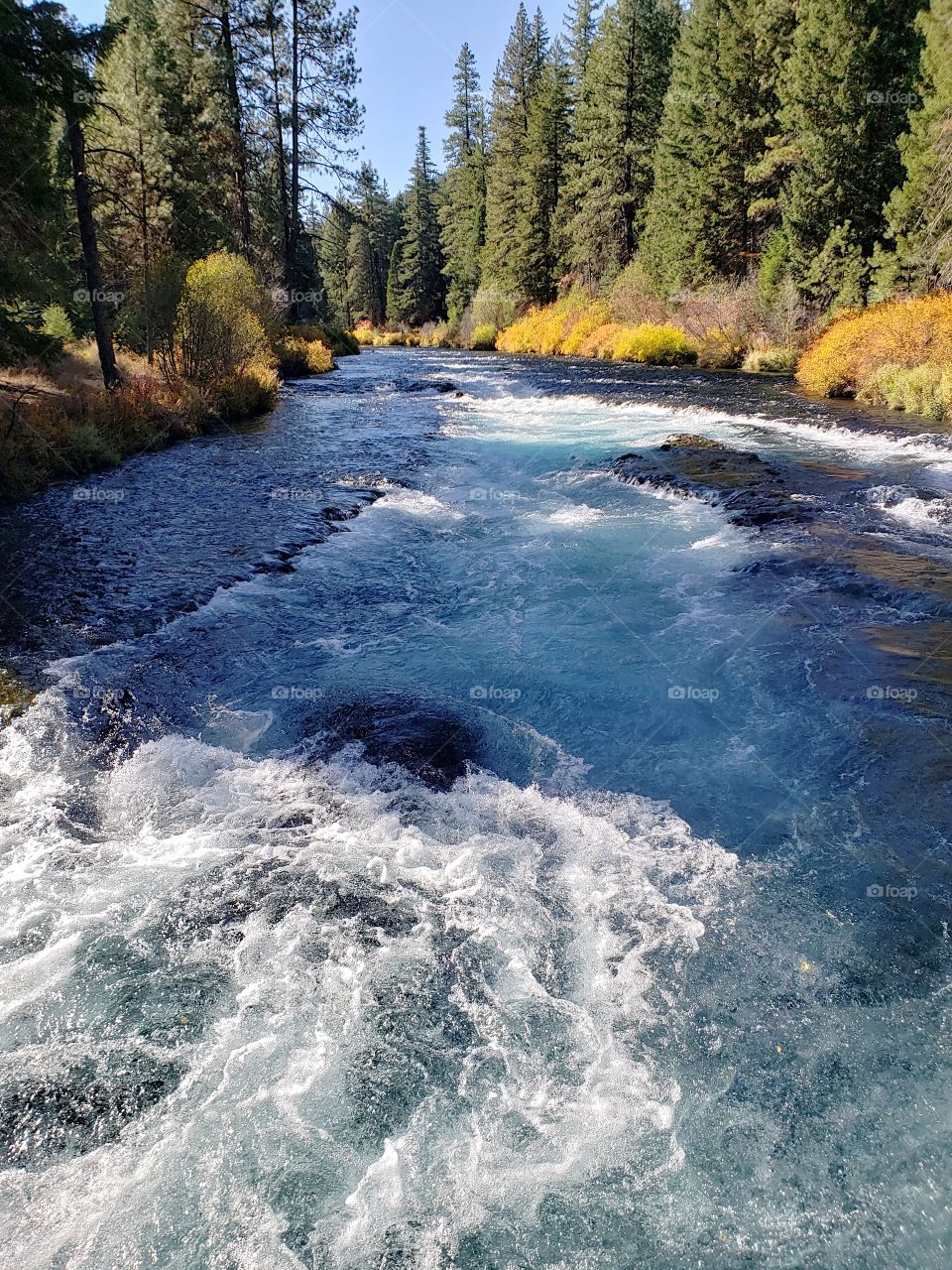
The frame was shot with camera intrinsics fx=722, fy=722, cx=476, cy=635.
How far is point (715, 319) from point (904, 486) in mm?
20568

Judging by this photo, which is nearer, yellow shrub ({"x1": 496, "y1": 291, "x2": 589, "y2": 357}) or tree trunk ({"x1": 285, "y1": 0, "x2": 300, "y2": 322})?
tree trunk ({"x1": 285, "y1": 0, "x2": 300, "y2": 322})

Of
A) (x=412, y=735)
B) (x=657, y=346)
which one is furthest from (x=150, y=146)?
(x=412, y=735)

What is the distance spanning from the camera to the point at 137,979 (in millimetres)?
3459

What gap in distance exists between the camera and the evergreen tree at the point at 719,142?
30297 mm

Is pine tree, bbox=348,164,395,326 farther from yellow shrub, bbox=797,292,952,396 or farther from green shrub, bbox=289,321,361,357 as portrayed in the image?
yellow shrub, bbox=797,292,952,396

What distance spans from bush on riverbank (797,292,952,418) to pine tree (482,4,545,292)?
35334 mm

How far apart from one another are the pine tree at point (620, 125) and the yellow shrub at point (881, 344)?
76.2 ft

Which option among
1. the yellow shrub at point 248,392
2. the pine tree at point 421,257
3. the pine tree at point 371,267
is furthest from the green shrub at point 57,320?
the pine tree at point 371,267

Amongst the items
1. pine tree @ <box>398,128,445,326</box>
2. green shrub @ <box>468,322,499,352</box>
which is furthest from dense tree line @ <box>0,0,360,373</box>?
pine tree @ <box>398,128,445,326</box>

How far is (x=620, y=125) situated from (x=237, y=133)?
23342mm

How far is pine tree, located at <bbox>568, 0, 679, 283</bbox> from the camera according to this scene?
3947 cm

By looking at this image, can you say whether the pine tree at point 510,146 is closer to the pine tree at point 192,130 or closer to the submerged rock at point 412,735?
the pine tree at point 192,130

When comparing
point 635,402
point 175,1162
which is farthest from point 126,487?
point 635,402

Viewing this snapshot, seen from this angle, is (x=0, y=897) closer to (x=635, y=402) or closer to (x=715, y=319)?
(x=635, y=402)
